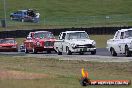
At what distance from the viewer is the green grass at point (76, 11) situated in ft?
213

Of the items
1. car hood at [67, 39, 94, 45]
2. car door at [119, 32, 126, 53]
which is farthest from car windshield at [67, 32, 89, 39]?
car door at [119, 32, 126, 53]

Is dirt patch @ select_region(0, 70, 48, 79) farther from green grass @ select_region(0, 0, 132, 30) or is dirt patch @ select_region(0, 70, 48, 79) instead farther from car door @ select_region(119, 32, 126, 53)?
green grass @ select_region(0, 0, 132, 30)

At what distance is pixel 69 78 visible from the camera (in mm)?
15977

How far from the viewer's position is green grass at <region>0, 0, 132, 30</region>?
64812mm

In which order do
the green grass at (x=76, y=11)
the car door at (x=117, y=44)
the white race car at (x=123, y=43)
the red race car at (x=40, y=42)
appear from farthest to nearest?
the green grass at (x=76, y=11)
the red race car at (x=40, y=42)
the car door at (x=117, y=44)
the white race car at (x=123, y=43)

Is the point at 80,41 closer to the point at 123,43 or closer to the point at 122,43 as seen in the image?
the point at 122,43

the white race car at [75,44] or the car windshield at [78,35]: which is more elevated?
the car windshield at [78,35]

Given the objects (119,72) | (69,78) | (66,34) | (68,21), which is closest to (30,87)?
(69,78)

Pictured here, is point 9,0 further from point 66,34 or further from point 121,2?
point 66,34

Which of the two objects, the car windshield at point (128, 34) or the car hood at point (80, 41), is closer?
the car windshield at point (128, 34)

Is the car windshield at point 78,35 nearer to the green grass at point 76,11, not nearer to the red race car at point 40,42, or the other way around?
the red race car at point 40,42

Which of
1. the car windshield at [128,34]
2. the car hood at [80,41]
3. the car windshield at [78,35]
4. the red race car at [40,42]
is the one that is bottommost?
the red race car at [40,42]

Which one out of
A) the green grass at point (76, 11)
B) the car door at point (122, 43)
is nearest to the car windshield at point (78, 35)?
the car door at point (122, 43)

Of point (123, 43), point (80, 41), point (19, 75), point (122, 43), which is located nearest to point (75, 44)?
point (80, 41)
